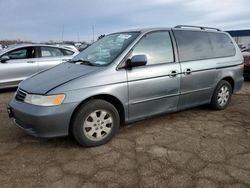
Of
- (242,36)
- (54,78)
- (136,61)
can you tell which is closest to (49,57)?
(54,78)

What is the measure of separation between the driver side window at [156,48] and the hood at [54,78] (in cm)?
81

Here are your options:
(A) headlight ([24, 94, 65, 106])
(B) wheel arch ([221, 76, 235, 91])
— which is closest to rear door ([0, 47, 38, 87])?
(A) headlight ([24, 94, 65, 106])

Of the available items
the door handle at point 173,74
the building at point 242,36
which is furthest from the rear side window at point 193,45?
the building at point 242,36

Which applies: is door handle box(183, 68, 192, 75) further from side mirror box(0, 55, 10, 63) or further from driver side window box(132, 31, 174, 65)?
side mirror box(0, 55, 10, 63)

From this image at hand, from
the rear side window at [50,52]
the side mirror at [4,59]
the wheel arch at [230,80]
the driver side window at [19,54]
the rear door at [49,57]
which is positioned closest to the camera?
the wheel arch at [230,80]

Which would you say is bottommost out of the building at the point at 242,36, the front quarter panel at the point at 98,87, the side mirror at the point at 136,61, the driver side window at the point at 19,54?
the front quarter panel at the point at 98,87

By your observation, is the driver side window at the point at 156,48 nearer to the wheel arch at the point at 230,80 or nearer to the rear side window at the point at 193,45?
the rear side window at the point at 193,45

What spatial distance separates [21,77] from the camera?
24.8ft

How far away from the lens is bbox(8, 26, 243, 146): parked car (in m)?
3.38

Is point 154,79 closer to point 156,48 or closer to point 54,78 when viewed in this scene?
point 156,48

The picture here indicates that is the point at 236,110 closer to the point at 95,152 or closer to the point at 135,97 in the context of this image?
the point at 135,97

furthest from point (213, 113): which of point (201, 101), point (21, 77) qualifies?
point (21, 77)

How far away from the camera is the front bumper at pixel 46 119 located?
3.27 meters

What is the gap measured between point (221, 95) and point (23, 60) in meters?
5.49
